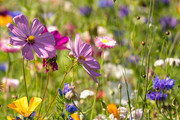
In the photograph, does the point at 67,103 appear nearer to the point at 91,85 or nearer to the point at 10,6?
the point at 91,85

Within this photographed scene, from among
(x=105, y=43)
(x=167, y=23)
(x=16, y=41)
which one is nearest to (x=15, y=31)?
(x=16, y=41)

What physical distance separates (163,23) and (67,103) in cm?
106

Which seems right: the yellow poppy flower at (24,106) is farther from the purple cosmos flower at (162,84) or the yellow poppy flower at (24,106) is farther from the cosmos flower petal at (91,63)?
the purple cosmos flower at (162,84)

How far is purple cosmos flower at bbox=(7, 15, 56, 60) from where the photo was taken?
1.57 feet

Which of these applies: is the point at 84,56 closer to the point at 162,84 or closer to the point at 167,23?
the point at 162,84

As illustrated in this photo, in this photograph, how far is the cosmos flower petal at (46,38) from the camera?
1.62ft

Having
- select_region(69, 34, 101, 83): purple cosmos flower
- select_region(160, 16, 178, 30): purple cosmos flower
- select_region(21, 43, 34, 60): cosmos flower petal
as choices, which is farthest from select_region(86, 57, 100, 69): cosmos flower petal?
select_region(160, 16, 178, 30): purple cosmos flower

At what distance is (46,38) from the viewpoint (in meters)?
0.50

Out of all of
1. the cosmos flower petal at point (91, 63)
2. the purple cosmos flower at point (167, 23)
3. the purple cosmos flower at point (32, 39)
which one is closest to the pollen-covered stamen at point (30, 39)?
the purple cosmos flower at point (32, 39)

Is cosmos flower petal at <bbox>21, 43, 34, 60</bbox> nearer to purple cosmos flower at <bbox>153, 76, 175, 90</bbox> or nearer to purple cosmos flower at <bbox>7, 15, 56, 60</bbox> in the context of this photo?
purple cosmos flower at <bbox>7, 15, 56, 60</bbox>

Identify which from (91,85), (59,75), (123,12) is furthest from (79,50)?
(123,12)

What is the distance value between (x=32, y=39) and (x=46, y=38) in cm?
2

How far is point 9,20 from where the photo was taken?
5.27 feet

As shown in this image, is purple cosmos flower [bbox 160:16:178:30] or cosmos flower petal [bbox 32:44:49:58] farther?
purple cosmos flower [bbox 160:16:178:30]
